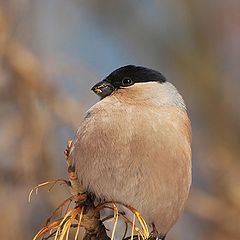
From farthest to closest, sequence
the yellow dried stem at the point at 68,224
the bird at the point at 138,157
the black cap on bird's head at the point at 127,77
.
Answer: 1. the black cap on bird's head at the point at 127,77
2. the bird at the point at 138,157
3. the yellow dried stem at the point at 68,224

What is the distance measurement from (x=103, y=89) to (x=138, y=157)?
508 mm

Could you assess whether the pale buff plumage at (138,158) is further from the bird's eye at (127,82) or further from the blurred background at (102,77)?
the blurred background at (102,77)

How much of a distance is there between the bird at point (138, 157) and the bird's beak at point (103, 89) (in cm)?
15

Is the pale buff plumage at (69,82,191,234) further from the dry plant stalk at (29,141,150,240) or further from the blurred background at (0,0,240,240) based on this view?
the blurred background at (0,0,240,240)

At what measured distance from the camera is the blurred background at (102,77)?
3701mm

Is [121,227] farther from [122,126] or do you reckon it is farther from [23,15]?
[23,15]

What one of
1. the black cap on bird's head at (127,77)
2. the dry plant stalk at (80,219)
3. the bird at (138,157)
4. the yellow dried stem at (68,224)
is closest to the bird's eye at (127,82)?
the black cap on bird's head at (127,77)

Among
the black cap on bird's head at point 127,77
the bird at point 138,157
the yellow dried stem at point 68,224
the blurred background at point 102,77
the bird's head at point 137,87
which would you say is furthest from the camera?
the blurred background at point 102,77

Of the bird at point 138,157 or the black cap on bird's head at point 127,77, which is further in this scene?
the black cap on bird's head at point 127,77

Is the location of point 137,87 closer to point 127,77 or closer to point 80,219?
point 127,77

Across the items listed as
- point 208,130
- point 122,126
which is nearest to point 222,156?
point 208,130

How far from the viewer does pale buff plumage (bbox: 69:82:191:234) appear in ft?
8.59

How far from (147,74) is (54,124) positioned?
3.06 ft

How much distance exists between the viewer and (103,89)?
305 centimetres
